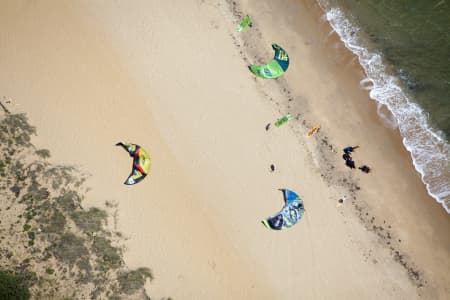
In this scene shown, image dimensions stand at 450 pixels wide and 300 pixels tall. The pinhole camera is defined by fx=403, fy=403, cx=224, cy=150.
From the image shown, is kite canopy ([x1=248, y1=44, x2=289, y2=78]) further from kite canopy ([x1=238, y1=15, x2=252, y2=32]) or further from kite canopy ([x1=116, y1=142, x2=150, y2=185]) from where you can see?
kite canopy ([x1=116, y1=142, x2=150, y2=185])

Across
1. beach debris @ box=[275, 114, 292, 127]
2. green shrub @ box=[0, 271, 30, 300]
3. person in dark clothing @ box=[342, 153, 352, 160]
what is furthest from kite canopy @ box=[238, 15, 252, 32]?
green shrub @ box=[0, 271, 30, 300]

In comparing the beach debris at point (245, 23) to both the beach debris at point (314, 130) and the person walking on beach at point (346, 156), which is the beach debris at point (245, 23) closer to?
the beach debris at point (314, 130)

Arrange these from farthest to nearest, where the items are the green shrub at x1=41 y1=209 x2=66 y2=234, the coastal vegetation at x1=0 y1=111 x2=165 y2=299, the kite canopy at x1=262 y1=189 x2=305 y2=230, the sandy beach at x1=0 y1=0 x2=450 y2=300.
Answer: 1. the kite canopy at x1=262 y1=189 x2=305 y2=230
2. the sandy beach at x1=0 y1=0 x2=450 y2=300
3. the green shrub at x1=41 y1=209 x2=66 y2=234
4. the coastal vegetation at x1=0 y1=111 x2=165 y2=299

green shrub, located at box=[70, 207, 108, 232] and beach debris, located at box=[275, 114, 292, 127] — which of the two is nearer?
green shrub, located at box=[70, 207, 108, 232]

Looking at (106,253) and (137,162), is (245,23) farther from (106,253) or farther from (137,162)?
(106,253)

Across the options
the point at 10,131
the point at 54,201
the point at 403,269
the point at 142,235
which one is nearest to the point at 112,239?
the point at 142,235

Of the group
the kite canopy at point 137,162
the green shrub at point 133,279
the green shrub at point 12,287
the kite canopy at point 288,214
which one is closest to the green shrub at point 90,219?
the kite canopy at point 137,162
